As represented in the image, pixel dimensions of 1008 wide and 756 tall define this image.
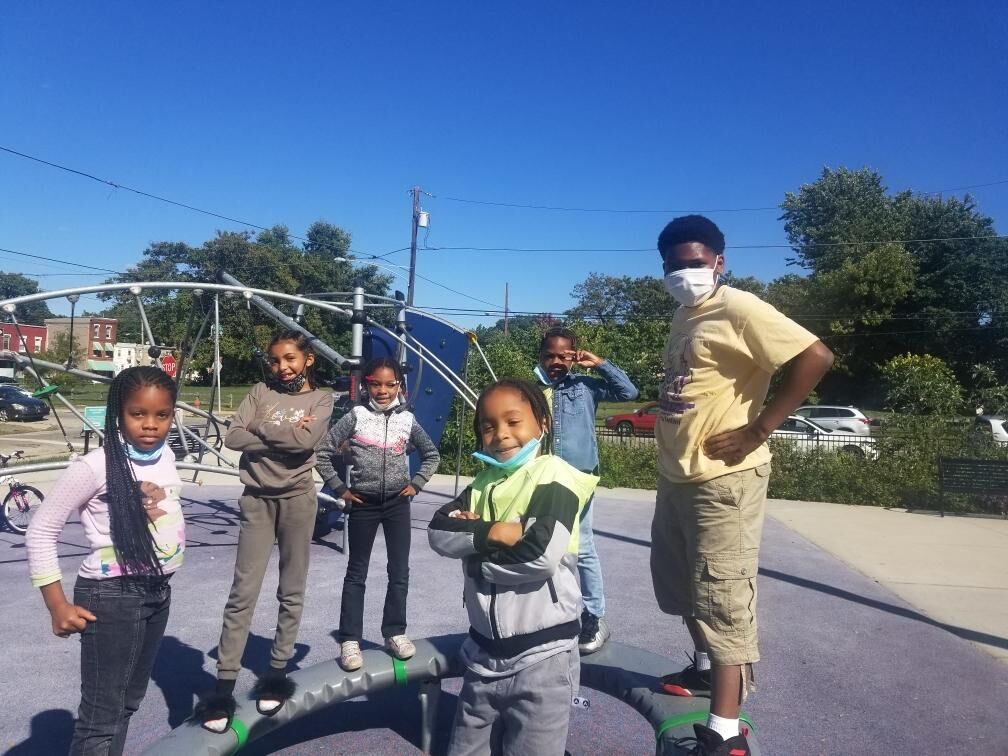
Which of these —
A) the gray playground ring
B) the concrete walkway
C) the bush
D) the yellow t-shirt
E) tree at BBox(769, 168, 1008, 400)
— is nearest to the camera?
the yellow t-shirt

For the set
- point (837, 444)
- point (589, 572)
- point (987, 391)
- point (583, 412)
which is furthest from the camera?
point (987, 391)

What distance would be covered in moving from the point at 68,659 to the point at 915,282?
37.9 meters

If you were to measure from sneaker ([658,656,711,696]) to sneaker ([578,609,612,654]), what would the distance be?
0.45 metres

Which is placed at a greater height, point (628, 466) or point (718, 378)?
point (718, 378)

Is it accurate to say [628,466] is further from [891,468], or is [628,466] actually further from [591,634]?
[591,634]

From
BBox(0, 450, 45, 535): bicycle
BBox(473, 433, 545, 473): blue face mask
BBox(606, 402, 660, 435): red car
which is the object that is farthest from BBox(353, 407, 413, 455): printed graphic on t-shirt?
BBox(606, 402, 660, 435): red car

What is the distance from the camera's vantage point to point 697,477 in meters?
2.35

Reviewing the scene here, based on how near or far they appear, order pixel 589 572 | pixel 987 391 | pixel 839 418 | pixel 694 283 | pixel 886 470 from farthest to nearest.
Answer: pixel 839 418 < pixel 987 391 < pixel 886 470 < pixel 589 572 < pixel 694 283

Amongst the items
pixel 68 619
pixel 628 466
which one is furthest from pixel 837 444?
pixel 68 619

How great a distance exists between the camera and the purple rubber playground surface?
10.8 ft

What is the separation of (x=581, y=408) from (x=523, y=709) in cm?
171

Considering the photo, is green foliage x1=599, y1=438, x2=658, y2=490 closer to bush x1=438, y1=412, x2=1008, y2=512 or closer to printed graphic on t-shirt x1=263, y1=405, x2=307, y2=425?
bush x1=438, y1=412, x2=1008, y2=512

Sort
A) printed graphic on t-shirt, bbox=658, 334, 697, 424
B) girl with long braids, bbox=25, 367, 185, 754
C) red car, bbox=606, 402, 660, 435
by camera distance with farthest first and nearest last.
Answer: red car, bbox=606, 402, 660, 435 → printed graphic on t-shirt, bbox=658, 334, 697, 424 → girl with long braids, bbox=25, 367, 185, 754

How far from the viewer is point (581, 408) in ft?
11.8
